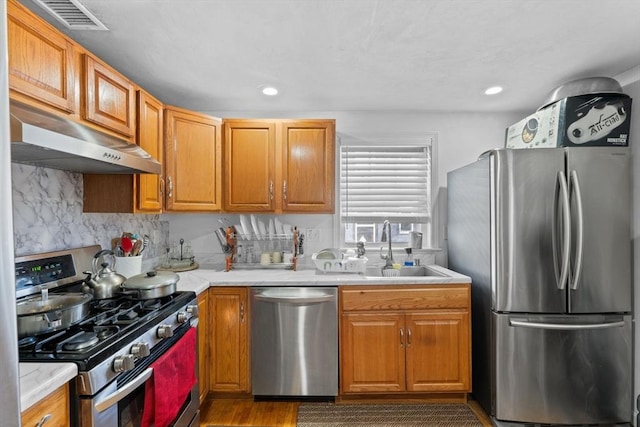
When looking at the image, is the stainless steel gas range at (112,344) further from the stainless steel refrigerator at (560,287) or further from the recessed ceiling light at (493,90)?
the recessed ceiling light at (493,90)

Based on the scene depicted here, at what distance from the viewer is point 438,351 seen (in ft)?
7.32

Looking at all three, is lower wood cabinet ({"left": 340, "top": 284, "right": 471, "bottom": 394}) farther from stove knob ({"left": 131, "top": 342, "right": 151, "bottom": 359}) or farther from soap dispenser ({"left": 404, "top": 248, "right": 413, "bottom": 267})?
stove knob ({"left": 131, "top": 342, "right": 151, "bottom": 359})

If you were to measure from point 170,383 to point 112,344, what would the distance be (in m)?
0.47

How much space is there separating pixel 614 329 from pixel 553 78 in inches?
68.9

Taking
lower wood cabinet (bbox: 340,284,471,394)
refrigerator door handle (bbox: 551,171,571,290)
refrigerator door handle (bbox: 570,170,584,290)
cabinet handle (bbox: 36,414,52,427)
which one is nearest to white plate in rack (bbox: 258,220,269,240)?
lower wood cabinet (bbox: 340,284,471,394)

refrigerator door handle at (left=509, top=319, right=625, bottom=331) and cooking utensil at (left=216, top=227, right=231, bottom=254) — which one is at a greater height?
cooking utensil at (left=216, top=227, right=231, bottom=254)

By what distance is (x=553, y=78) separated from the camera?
7.43ft

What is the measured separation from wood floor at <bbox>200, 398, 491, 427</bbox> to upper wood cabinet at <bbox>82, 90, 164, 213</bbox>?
148 centimetres

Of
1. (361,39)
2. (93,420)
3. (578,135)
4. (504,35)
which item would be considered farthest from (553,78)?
(93,420)

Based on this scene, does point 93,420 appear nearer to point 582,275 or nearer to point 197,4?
point 197,4

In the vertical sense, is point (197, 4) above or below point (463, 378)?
above

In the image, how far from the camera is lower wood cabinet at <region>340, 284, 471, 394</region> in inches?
87.8

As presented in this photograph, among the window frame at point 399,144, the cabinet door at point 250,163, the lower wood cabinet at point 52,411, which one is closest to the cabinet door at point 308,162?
the cabinet door at point 250,163

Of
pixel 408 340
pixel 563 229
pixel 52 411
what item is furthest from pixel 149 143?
pixel 563 229
